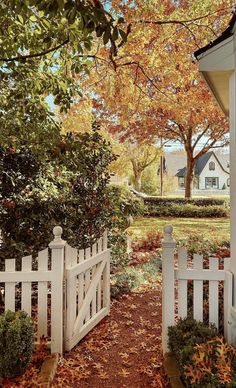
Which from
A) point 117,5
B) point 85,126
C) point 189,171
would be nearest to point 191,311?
point 117,5

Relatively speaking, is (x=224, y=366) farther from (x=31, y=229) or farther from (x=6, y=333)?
(x=31, y=229)

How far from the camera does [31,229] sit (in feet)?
15.5

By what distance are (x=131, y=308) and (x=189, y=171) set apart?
16.4 metres

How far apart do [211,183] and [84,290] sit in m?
49.3

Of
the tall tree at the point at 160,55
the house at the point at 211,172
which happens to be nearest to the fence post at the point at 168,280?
the tall tree at the point at 160,55

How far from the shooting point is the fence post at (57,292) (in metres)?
3.20

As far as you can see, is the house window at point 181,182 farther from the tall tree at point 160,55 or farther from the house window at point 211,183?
the tall tree at point 160,55

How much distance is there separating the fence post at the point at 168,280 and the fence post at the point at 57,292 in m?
0.97

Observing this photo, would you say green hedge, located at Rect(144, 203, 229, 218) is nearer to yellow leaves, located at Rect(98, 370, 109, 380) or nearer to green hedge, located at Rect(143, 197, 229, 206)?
green hedge, located at Rect(143, 197, 229, 206)

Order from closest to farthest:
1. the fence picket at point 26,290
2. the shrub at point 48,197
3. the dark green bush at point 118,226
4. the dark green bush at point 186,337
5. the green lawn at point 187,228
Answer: the dark green bush at point 186,337
the fence picket at point 26,290
the shrub at point 48,197
the dark green bush at point 118,226
the green lawn at point 187,228

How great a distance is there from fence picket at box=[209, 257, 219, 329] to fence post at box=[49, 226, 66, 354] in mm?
1395

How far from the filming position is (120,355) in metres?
3.44

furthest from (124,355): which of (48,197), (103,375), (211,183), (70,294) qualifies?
(211,183)

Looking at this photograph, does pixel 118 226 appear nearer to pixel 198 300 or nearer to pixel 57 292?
pixel 57 292
